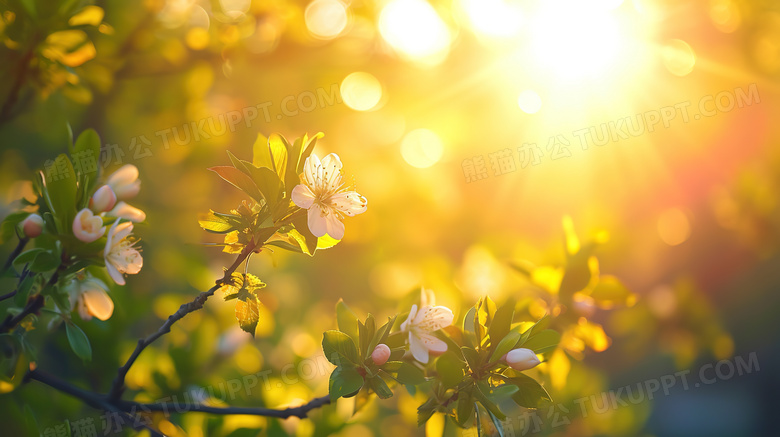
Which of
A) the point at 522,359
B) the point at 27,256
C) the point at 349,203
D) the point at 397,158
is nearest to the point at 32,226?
the point at 27,256

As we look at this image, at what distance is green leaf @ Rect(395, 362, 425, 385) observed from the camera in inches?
36.1

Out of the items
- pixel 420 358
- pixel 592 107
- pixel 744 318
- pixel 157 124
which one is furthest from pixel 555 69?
pixel 744 318

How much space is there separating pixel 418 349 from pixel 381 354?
11cm

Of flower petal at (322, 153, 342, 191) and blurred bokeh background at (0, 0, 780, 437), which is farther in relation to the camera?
blurred bokeh background at (0, 0, 780, 437)

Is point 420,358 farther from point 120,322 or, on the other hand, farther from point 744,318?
point 744,318

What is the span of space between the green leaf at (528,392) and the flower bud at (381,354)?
24cm

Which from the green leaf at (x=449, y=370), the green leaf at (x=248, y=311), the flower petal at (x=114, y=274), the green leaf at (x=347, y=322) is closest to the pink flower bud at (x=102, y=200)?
the flower petal at (x=114, y=274)

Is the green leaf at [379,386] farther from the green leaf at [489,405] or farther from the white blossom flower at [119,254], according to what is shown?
the white blossom flower at [119,254]

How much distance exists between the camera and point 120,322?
5.28 feet

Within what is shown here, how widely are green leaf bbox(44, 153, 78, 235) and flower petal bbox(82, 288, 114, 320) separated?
0.14 m

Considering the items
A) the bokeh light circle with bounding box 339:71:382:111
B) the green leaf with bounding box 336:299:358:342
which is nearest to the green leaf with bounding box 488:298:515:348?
the green leaf with bounding box 336:299:358:342

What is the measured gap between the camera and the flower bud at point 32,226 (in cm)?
93

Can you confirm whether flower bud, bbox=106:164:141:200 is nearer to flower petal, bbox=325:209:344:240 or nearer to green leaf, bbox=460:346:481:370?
flower petal, bbox=325:209:344:240

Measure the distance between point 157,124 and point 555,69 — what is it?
2181 millimetres
